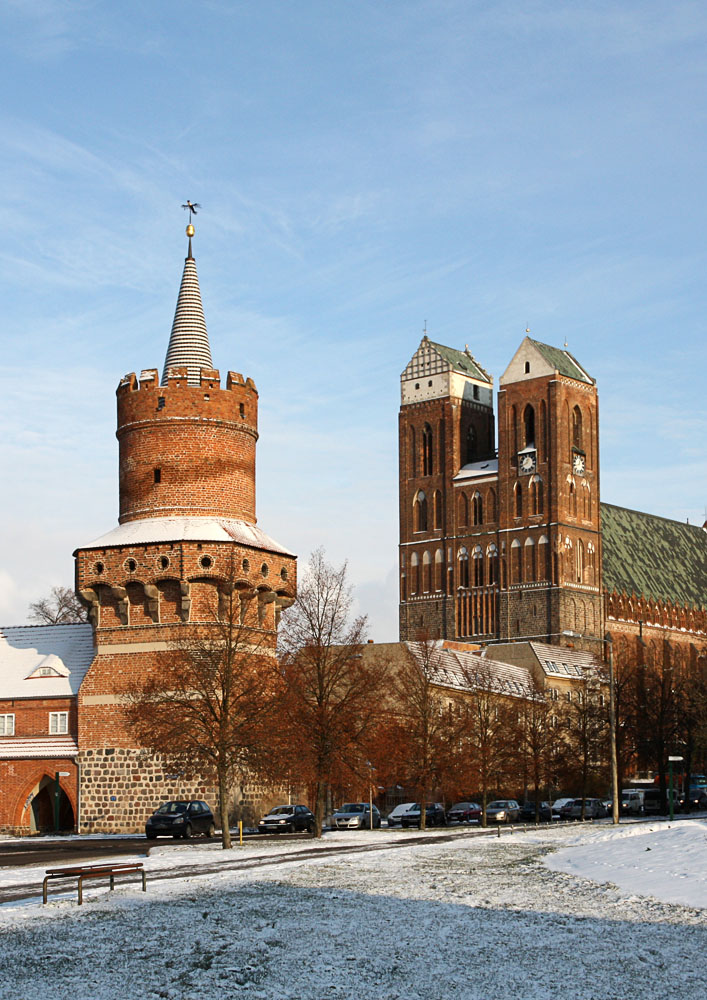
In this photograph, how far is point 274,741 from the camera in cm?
4578

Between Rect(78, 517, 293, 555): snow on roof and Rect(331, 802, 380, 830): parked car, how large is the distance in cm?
1135

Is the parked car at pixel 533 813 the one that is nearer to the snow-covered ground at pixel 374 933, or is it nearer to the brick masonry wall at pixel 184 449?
the brick masonry wall at pixel 184 449

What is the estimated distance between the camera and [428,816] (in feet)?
208

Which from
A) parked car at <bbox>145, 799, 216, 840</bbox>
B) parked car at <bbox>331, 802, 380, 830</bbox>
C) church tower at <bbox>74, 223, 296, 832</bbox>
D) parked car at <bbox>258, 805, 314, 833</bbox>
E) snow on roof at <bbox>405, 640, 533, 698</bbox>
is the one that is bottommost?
parked car at <bbox>331, 802, 380, 830</bbox>

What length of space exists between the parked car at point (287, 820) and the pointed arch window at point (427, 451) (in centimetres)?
10039

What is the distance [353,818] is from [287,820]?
4.31m

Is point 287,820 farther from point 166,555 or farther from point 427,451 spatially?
point 427,451

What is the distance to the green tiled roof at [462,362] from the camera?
15838cm

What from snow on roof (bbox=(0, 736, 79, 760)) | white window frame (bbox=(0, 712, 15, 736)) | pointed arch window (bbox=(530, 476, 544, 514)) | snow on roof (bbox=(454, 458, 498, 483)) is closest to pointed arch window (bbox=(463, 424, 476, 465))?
snow on roof (bbox=(454, 458, 498, 483))

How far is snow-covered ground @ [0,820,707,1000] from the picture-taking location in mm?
20281

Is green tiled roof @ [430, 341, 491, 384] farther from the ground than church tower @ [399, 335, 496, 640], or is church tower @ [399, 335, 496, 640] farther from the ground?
green tiled roof @ [430, 341, 491, 384]

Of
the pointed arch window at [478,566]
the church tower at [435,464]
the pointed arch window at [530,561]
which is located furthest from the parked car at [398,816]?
the pointed arch window at [478,566]

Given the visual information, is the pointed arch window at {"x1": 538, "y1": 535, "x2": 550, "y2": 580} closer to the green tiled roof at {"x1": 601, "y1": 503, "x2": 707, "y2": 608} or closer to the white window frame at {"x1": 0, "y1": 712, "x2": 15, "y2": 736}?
the green tiled roof at {"x1": 601, "y1": 503, "x2": 707, "y2": 608}

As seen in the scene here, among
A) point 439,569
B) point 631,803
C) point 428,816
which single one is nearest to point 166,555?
point 428,816
